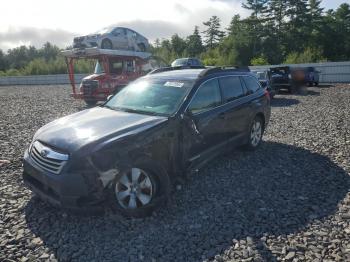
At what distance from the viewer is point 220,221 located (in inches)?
152

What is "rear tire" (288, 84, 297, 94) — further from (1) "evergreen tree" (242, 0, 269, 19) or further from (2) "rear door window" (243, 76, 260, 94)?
(1) "evergreen tree" (242, 0, 269, 19)

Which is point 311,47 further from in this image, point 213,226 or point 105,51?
point 213,226

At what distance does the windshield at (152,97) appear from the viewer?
4586 millimetres

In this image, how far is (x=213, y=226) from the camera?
375 cm

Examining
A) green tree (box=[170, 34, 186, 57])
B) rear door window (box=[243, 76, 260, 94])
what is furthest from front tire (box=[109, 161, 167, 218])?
green tree (box=[170, 34, 186, 57])

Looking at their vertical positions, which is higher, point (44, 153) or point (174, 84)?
point (174, 84)

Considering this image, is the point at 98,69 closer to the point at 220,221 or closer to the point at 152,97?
the point at 152,97

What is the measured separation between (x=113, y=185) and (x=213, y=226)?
127 centimetres

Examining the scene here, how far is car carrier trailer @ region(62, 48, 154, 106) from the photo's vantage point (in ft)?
45.4

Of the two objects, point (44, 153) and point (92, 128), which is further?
point (92, 128)

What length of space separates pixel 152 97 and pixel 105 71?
Answer: 10349 millimetres

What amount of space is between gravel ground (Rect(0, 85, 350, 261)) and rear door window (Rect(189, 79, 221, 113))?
3.81 ft

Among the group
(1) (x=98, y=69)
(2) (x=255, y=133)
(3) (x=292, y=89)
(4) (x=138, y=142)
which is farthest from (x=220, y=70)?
(3) (x=292, y=89)

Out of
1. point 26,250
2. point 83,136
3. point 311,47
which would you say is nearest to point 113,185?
point 83,136
